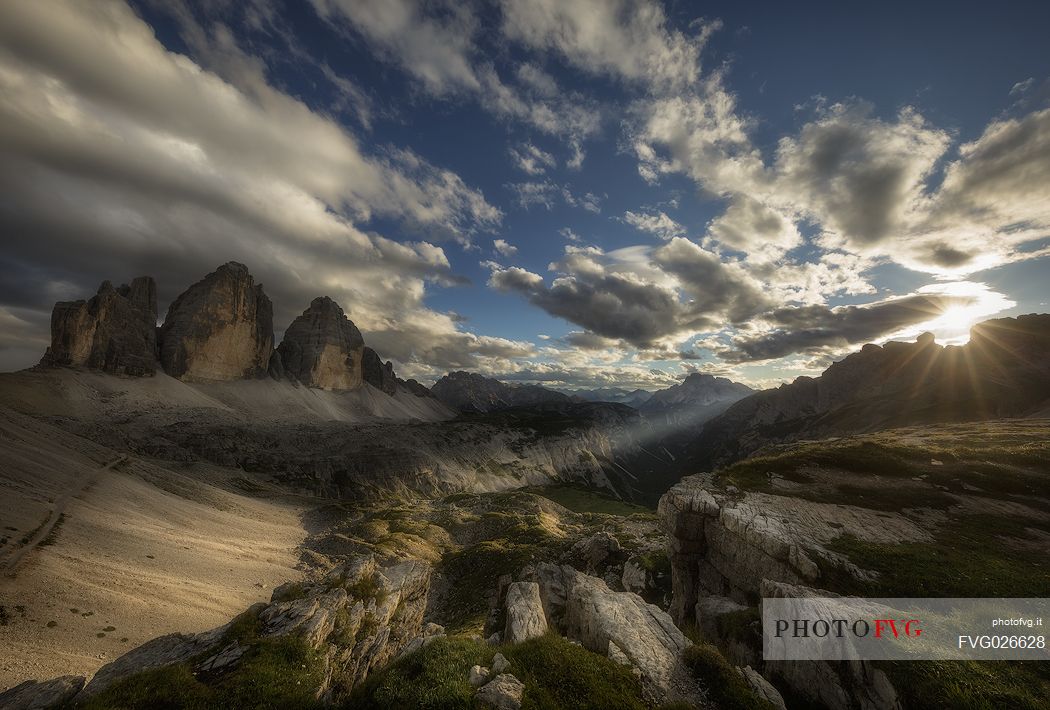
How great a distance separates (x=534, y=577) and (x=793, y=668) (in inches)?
749

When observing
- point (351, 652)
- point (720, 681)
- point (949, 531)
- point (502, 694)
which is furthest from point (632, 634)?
point (949, 531)

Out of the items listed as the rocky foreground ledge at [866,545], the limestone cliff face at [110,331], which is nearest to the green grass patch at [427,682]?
the rocky foreground ledge at [866,545]

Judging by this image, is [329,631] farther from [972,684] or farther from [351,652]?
[972,684]

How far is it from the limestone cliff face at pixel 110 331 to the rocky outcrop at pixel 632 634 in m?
238

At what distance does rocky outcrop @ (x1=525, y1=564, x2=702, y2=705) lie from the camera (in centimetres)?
1564

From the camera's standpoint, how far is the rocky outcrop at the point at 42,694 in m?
12.4

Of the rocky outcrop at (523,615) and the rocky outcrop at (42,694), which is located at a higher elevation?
the rocky outcrop at (42,694)

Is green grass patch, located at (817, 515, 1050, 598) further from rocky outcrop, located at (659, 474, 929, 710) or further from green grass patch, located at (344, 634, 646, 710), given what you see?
green grass patch, located at (344, 634, 646, 710)

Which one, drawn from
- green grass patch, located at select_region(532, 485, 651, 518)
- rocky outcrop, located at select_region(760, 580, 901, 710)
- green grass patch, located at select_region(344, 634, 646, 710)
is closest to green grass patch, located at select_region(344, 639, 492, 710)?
green grass patch, located at select_region(344, 634, 646, 710)

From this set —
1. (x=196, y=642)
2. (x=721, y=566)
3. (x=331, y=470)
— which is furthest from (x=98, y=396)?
(x=721, y=566)

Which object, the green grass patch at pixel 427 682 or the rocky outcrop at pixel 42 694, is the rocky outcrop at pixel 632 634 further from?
the rocky outcrop at pixel 42 694

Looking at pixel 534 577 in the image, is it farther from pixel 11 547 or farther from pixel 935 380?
pixel 935 380

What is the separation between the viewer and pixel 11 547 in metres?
35.7

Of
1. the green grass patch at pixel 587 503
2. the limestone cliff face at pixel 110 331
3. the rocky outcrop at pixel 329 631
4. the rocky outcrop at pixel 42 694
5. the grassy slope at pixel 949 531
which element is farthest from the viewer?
the limestone cliff face at pixel 110 331
